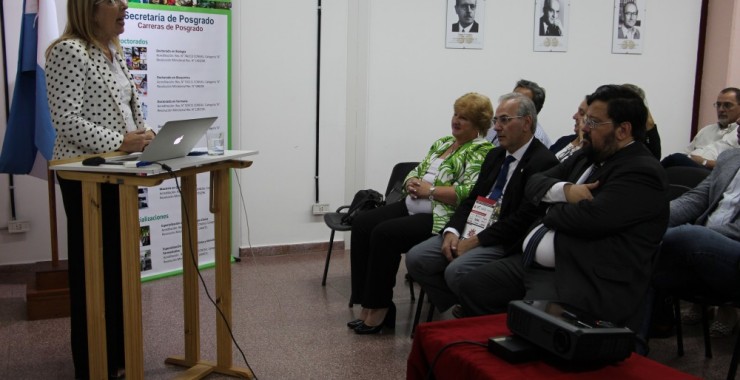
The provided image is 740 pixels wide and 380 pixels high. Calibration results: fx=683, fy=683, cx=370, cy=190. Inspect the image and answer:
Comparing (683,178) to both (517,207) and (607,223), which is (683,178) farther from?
(607,223)

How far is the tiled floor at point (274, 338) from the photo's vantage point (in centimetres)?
293

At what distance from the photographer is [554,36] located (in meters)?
5.54

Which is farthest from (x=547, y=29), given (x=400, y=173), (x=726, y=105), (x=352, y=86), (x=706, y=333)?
(x=706, y=333)

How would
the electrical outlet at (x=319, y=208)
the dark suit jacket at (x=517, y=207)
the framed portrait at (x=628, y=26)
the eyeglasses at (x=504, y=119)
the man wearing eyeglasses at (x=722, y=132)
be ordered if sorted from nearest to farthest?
the dark suit jacket at (x=517, y=207) < the eyeglasses at (x=504, y=119) < the man wearing eyeglasses at (x=722, y=132) < the electrical outlet at (x=319, y=208) < the framed portrait at (x=628, y=26)

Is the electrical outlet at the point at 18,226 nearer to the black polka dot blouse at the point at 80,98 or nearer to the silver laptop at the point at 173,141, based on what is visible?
the black polka dot blouse at the point at 80,98

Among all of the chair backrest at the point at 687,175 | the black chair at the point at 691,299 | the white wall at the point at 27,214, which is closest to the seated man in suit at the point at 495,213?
the black chair at the point at 691,299

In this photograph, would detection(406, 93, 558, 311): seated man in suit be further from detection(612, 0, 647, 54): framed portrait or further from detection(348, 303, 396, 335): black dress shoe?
detection(612, 0, 647, 54): framed portrait

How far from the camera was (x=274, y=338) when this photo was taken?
3289 mm

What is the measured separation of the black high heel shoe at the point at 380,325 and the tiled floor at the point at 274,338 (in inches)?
1.5

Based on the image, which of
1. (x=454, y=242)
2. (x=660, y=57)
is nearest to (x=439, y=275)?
(x=454, y=242)

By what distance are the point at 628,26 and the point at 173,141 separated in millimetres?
4670

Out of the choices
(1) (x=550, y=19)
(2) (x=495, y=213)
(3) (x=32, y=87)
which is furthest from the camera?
(1) (x=550, y=19)

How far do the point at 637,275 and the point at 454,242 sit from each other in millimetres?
931

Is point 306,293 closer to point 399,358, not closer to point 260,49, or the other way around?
point 399,358
